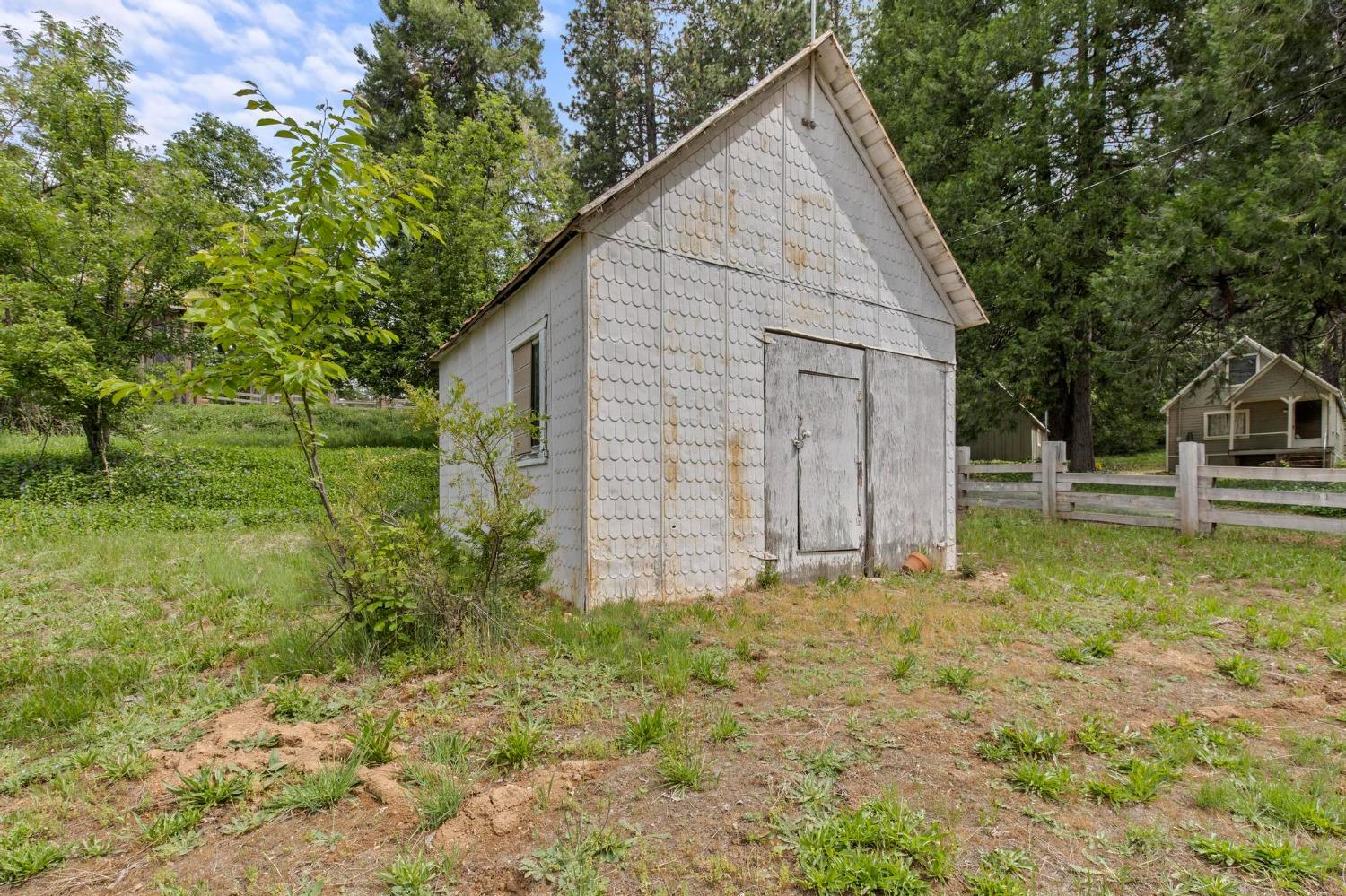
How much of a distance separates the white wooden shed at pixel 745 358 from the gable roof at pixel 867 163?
3 cm

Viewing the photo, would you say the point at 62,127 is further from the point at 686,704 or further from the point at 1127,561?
the point at 1127,561

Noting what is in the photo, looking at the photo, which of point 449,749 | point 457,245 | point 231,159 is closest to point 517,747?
point 449,749

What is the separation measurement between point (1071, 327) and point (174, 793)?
19.3m

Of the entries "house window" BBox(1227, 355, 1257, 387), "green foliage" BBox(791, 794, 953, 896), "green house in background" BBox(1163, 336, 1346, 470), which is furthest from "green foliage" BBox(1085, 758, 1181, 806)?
"house window" BBox(1227, 355, 1257, 387)

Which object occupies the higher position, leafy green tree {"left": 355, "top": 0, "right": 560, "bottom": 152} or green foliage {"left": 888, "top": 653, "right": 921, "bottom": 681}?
leafy green tree {"left": 355, "top": 0, "right": 560, "bottom": 152}

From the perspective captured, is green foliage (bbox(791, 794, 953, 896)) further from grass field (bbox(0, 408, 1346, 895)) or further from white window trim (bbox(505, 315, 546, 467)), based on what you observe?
white window trim (bbox(505, 315, 546, 467))

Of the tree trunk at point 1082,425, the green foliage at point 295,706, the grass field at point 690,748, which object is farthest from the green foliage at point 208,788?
the tree trunk at point 1082,425

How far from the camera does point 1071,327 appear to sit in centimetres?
1627

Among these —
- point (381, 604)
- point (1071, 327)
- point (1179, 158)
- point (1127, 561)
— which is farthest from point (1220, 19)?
point (381, 604)

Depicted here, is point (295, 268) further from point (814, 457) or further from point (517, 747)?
point (814, 457)

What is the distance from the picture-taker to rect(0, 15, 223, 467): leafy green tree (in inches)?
458

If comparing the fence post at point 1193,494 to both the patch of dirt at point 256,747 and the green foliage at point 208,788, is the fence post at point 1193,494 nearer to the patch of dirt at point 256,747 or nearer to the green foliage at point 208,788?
the patch of dirt at point 256,747

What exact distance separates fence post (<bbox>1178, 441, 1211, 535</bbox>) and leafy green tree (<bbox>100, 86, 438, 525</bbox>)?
1192cm

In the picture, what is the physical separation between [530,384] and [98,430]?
11.3 m
